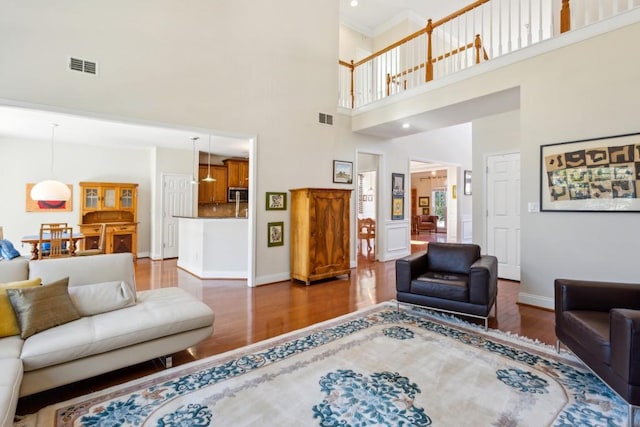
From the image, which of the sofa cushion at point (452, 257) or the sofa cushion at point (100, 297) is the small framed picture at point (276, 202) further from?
the sofa cushion at point (100, 297)

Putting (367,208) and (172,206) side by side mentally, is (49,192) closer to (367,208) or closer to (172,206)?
(172,206)

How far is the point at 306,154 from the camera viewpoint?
18.4ft

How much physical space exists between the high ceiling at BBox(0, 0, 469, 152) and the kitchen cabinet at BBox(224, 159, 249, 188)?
27 centimetres

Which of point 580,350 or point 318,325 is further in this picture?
point 318,325

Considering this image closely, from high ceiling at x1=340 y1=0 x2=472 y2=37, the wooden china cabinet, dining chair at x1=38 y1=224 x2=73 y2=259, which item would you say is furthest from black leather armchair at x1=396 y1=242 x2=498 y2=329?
the wooden china cabinet

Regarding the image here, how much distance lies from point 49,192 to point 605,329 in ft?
24.0

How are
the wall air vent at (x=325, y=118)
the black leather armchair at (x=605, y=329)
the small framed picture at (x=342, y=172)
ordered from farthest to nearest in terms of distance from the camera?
the small framed picture at (x=342, y=172)
the wall air vent at (x=325, y=118)
the black leather armchair at (x=605, y=329)

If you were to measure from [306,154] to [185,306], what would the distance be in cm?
363

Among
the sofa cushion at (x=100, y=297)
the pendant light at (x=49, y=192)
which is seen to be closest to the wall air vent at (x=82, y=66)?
the pendant light at (x=49, y=192)

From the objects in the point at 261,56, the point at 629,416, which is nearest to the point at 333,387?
the point at 629,416

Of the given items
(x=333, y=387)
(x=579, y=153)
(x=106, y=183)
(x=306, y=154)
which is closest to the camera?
(x=333, y=387)

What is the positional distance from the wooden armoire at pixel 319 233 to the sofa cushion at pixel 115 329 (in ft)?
8.29

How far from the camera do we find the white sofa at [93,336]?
184cm

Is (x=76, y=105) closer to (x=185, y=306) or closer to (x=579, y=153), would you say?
(x=185, y=306)
